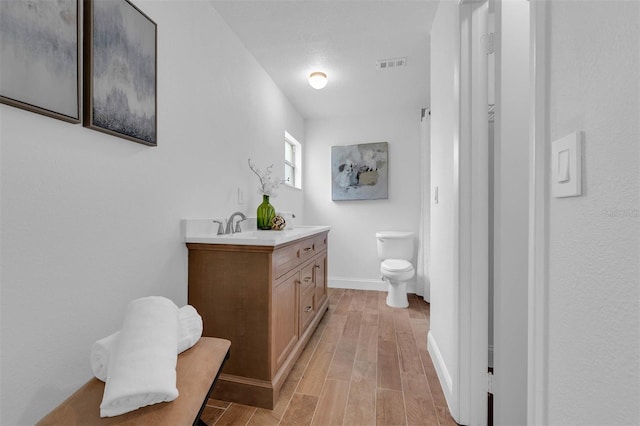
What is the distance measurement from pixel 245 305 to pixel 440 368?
1231 millimetres

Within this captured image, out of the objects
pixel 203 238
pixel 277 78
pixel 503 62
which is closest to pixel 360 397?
pixel 203 238

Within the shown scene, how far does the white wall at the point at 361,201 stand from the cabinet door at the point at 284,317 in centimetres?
197

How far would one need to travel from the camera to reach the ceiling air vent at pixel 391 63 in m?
2.46

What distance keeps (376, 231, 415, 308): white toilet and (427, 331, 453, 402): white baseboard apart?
950mm

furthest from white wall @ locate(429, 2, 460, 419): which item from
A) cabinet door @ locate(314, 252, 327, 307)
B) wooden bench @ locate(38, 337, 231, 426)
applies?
wooden bench @ locate(38, 337, 231, 426)

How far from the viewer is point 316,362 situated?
74.3 inches

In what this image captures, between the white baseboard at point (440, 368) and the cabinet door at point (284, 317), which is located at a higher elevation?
the cabinet door at point (284, 317)

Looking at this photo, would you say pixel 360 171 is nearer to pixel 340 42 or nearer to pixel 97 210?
pixel 340 42

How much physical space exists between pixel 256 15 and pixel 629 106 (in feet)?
7.09

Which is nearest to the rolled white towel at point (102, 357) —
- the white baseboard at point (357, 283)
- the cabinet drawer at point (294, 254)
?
the cabinet drawer at point (294, 254)

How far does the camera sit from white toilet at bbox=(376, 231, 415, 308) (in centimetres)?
294

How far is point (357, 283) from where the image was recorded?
3.73 meters

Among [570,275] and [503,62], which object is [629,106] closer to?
[570,275]

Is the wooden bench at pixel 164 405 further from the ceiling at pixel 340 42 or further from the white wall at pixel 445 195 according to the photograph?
the ceiling at pixel 340 42
